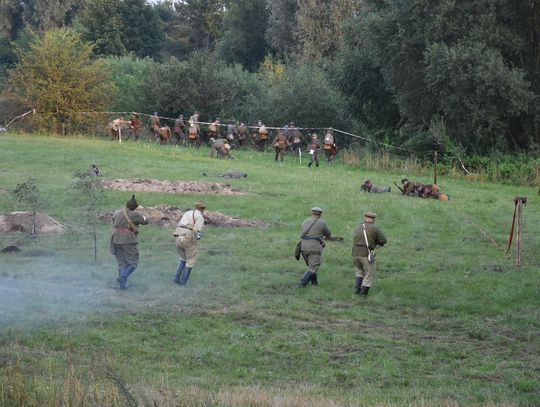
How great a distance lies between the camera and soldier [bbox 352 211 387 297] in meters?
19.2

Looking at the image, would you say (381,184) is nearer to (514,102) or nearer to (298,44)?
(514,102)

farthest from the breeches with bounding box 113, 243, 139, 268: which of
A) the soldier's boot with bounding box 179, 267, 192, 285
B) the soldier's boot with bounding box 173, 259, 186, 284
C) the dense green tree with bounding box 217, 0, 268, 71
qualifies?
the dense green tree with bounding box 217, 0, 268, 71

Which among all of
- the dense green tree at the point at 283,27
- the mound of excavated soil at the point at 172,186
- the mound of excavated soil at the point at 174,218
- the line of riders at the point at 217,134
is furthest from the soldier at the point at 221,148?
the dense green tree at the point at 283,27

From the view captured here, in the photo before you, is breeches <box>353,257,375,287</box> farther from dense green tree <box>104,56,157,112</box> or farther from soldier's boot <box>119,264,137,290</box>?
dense green tree <box>104,56,157,112</box>

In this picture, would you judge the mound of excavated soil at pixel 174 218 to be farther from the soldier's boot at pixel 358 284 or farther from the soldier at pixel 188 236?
the soldier's boot at pixel 358 284

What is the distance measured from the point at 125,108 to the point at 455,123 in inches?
835

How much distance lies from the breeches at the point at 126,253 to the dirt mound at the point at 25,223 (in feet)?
21.6

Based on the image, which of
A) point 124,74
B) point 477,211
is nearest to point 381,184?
point 477,211

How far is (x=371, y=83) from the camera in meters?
50.7

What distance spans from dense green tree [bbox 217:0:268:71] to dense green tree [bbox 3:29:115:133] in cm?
3613

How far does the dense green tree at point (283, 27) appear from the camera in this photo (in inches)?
3081

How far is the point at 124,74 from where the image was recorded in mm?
59938

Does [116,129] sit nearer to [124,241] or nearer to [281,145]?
[281,145]

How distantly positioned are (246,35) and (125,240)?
69.6m
